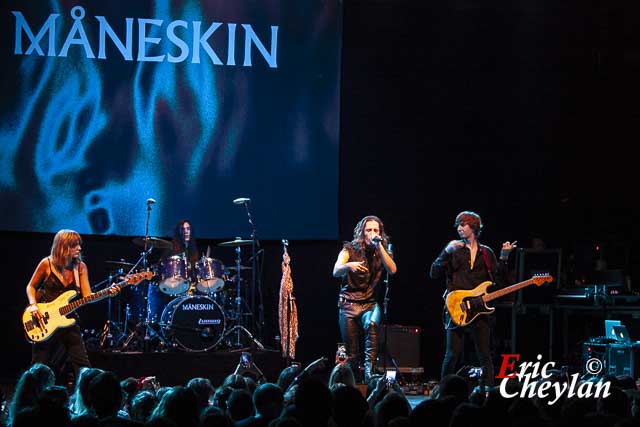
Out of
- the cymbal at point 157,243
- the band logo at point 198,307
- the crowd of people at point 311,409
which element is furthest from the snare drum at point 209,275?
the crowd of people at point 311,409

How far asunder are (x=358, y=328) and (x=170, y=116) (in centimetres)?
402

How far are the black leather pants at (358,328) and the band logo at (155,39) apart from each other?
3.90m

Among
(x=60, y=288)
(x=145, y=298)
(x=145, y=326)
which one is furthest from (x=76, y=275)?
(x=145, y=298)

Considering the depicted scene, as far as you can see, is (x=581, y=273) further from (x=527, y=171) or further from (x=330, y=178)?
(x=330, y=178)

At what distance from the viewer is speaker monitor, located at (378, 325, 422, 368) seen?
10930 mm

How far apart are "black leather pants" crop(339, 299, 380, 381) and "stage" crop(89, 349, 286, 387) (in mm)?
1317

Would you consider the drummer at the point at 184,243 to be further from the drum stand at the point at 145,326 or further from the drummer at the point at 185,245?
the drum stand at the point at 145,326

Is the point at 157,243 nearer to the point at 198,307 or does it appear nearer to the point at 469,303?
the point at 198,307

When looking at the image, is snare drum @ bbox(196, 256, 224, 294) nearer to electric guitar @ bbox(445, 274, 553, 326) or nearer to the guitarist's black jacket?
the guitarist's black jacket

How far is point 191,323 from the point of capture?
10742 millimetres

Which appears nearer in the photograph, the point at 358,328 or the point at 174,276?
the point at 358,328

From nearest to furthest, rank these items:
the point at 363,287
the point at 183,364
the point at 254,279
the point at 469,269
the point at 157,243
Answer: the point at 469,269
the point at 363,287
the point at 183,364
the point at 157,243
the point at 254,279

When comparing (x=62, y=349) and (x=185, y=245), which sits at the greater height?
(x=185, y=245)

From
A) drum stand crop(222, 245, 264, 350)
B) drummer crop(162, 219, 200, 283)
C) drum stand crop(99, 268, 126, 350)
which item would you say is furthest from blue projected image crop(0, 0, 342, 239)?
drum stand crop(99, 268, 126, 350)
